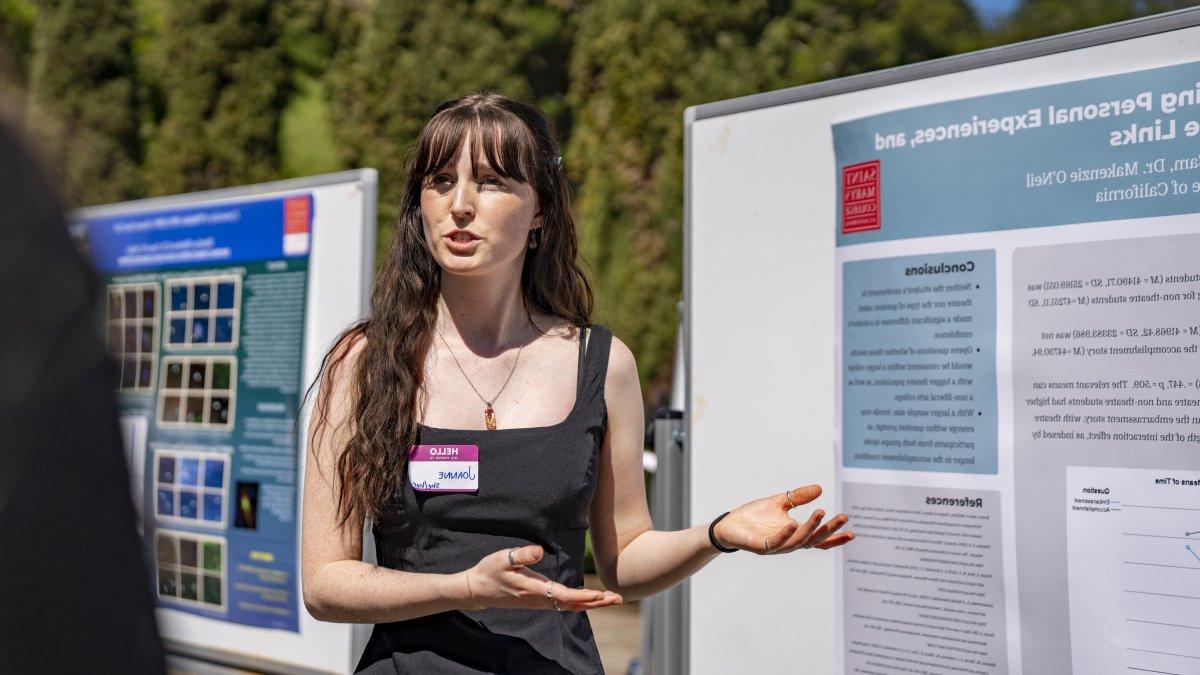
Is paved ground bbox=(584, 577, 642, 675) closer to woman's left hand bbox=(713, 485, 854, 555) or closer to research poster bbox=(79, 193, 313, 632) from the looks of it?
research poster bbox=(79, 193, 313, 632)

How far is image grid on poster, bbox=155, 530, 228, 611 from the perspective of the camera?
3.71 meters

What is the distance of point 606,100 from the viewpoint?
8.79 meters

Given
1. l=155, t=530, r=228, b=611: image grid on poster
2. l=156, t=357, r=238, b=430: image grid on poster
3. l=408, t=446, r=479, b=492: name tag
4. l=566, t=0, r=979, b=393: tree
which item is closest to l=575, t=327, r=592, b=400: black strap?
l=408, t=446, r=479, b=492: name tag

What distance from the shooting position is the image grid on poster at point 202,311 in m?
3.73

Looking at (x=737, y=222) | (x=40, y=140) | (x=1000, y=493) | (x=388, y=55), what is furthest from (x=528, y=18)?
(x=40, y=140)

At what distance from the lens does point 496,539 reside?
5.73 feet

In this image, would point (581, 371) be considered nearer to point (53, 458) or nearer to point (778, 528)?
point (778, 528)

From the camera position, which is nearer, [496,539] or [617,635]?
[496,539]

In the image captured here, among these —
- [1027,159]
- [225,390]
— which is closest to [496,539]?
[1027,159]

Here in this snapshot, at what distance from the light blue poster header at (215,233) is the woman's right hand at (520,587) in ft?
7.44

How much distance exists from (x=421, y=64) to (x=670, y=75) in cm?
254

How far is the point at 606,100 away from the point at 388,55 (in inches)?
92.2

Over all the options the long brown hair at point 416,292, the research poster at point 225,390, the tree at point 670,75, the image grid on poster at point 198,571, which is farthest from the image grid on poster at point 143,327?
the tree at point 670,75

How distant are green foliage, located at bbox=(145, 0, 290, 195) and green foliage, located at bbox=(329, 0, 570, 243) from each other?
111 cm
